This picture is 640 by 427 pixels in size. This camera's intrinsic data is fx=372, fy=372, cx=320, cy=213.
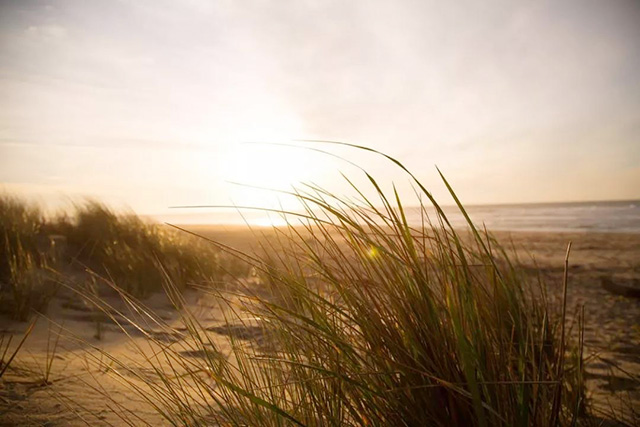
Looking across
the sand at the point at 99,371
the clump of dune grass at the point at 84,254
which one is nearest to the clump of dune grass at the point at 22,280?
the clump of dune grass at the point at 84,254

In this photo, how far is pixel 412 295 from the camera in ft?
3.14

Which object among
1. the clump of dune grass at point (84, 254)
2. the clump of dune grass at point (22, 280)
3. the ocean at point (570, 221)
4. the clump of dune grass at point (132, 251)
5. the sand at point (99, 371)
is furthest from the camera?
the ocean at point (570, 221)

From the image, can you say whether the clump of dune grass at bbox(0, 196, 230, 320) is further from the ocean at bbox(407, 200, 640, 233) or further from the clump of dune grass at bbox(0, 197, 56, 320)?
the ocean at bbox(407, 200, 640, 233)

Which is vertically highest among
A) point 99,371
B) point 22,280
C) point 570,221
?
point 22,280

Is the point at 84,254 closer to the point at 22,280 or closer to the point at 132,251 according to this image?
the point at 132,251

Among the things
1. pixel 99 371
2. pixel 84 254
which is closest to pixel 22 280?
pixel 99 371

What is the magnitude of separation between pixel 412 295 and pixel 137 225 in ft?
19.4

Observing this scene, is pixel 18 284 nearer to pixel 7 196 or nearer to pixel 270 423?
pixel 270 423

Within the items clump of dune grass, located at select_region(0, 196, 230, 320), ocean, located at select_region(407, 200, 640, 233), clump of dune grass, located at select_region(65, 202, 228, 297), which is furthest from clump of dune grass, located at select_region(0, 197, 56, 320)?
ocean, located at select_region(407, 200, 640, 233)

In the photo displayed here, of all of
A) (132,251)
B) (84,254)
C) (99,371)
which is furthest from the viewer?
(84,254)

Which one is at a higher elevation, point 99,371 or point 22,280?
point 22,280

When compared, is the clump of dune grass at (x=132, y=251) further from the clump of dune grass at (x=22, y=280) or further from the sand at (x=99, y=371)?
the clump of dune grass at (x=22, y=280)

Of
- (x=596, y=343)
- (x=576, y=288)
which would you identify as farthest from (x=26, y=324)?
(x=576, y=288)

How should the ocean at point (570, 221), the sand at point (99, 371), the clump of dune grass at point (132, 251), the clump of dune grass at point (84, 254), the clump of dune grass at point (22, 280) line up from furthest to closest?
the ocean at point (570, 221) → the clump of dune grass at point (132, 251) → the clump of dune grass at point (84, 254) → the clump of dune grass at point (22, 280) → the sand at point (99, 371)
